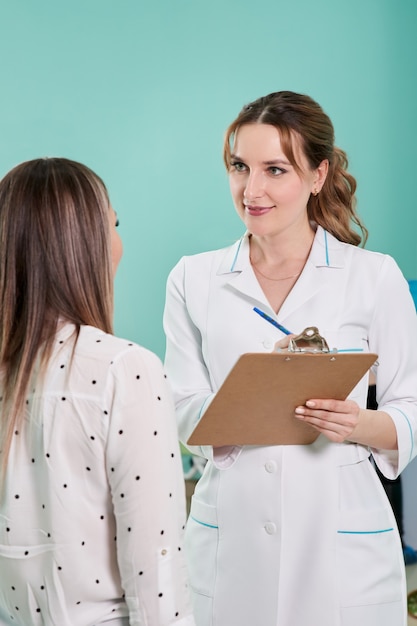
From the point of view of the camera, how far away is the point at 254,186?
1.60 metres

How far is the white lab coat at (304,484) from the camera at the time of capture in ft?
5.00

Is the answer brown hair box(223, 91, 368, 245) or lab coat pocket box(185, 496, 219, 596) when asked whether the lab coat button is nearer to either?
lab coat pocket box(185, 496, 219, 596)

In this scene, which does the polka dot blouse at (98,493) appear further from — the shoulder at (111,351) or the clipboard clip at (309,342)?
the clipboard clip at (309,342)

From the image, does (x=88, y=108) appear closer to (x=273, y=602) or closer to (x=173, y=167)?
(x=173, y=167)

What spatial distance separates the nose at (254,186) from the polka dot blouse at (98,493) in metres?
0.67

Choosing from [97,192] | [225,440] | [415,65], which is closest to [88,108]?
[415,65]

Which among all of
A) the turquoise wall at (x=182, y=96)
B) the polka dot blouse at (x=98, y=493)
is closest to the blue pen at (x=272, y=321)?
the polka dot blouse at (x=98, y=493)

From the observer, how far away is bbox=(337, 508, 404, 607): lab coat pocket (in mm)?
1517

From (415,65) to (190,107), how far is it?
94 cm

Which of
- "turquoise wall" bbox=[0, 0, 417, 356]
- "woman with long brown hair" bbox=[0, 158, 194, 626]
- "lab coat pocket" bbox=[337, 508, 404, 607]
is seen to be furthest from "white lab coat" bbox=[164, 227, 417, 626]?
"turquoise wall" bbox=[0, 0, 417, 356]

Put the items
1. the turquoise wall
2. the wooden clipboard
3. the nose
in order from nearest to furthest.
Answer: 1. the wooden clipboard
2. the nose
3. the turquoise wall

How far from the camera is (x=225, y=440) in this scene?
145 cm

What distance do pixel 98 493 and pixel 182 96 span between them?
96.6 inches

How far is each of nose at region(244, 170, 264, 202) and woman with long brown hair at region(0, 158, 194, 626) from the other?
59cm
